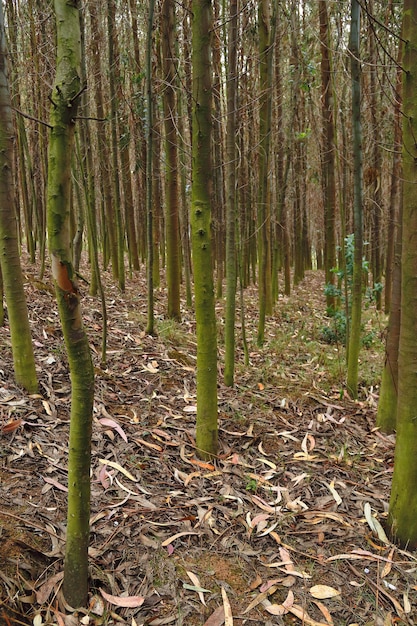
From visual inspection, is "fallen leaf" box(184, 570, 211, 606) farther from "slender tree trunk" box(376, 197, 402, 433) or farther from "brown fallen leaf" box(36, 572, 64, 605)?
"slender tree trunk" box(376, 197, 402, 433)

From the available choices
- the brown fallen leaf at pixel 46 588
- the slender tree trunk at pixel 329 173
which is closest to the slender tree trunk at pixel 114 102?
the slender tree trunk at pixel 329 173

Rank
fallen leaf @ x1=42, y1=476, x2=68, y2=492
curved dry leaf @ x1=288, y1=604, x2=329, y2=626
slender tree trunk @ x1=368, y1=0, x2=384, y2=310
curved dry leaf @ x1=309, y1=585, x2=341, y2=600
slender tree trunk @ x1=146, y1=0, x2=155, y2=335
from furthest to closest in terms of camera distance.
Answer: slender tree trunk @ x1=368, y1=0, x2=384, y2=310, slender tree trunk @ x1=146, y1=0, x2=155, y2=335, fallen leaf @ x1=42, y1=476, x2=68, y2=492, curved dry leaf @ x1=309, y1=585, x2=341, y2=600, curved dry leaf @ x1=288, y1=604, x2=329, y2=626

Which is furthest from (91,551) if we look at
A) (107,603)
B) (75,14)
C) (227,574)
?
(75,14)

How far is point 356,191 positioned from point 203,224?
1.87m

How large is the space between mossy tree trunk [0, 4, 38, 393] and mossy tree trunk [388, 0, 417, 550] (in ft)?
7.97

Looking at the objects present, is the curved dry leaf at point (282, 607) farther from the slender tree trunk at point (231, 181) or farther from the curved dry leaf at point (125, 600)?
the slender tree trunk at point (231, 181)

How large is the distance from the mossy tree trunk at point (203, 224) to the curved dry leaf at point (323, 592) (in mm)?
1116

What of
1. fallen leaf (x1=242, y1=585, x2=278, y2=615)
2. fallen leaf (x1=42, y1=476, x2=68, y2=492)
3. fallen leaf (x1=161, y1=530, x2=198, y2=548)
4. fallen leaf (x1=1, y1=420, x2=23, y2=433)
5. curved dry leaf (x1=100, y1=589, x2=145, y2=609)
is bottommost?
fallen leaf (x1=242, y1=585, x2=278, y2=615)

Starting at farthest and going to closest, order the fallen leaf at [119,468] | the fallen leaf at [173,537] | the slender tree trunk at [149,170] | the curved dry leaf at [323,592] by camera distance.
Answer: the slender tree trunk at [149,170]
the fallen leaf at [119,468]
the fallen leaf at [173,537]
the curved dry leaf at [323,592]

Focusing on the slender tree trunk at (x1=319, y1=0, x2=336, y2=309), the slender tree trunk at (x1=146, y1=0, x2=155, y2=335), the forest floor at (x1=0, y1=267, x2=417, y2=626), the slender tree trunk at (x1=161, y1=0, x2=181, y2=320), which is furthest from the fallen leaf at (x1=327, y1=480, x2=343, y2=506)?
the slender tree trunk at (x1=319, y1=0, x2=336, y2=309)

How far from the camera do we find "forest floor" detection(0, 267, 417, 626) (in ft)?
6.70

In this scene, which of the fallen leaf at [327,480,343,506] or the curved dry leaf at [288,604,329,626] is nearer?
the curved dry leaf at [288,604,329,626]

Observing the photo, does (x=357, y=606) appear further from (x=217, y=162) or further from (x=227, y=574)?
(x=217, y=162)

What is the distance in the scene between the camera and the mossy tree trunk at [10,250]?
301 centimetres
